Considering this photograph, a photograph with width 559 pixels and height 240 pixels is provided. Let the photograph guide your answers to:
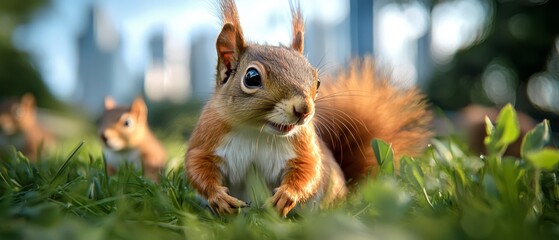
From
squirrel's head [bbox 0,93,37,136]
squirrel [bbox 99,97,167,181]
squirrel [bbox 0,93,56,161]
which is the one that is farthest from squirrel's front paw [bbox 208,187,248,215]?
squirrel's head [bbox 0,93,37,136]

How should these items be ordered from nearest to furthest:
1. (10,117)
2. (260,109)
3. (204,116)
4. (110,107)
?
(260,109), (204,116), (110,107), (10,117)

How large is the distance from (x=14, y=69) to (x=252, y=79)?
4783mm

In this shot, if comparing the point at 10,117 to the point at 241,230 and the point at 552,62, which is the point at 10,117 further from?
the point at 552,62

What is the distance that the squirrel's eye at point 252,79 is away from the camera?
3.11 ft

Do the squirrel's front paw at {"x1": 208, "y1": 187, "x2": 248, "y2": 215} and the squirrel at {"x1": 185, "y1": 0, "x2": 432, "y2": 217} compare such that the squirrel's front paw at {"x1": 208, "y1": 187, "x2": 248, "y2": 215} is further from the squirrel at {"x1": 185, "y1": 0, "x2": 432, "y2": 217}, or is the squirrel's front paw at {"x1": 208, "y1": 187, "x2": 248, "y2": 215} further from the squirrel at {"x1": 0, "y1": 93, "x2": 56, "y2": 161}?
the squirrel at {"x1": 0, "y1": 93, "x2": 56, "y2": 161}

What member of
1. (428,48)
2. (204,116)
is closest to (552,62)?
(428,48)

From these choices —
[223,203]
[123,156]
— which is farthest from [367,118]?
[123,156]

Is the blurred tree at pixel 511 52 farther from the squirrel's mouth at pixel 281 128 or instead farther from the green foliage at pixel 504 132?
the squirrel's mouth at pixel 281 128

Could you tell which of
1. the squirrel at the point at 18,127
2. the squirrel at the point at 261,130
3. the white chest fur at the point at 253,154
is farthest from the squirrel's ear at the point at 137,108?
the white chest fur at the point at 253,154

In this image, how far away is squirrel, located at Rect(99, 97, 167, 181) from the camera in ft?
6.77

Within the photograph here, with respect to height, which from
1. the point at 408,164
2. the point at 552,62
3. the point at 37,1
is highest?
the point at 37,1

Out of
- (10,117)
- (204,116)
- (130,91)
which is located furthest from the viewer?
(130,91)

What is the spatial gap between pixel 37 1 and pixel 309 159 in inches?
217

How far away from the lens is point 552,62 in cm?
458
